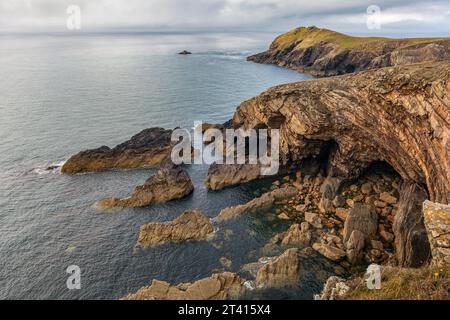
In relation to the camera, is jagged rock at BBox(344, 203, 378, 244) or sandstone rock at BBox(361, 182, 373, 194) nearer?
jagged rock at BBox(344, 203, 378, 244)

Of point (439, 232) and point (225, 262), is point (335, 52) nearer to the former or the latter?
point (225, 262)

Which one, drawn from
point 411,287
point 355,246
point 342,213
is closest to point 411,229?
point 355,246

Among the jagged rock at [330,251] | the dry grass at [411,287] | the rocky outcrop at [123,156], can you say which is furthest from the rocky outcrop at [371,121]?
the rocky outcrop at [123,156]

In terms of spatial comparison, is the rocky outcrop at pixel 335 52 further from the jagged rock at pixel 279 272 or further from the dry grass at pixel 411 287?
the dry grass at pixel 411 287

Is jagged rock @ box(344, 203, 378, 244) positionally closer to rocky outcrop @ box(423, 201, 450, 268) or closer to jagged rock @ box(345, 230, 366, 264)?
jagged rock @ box(345, 230, 366, 264)

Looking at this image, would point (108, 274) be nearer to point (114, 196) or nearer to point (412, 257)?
point (114, 196)

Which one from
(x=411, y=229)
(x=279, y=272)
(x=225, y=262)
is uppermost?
(x=411, y=229)

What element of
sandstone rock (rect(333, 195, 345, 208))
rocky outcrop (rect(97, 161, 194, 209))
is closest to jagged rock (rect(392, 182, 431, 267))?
sandstone rock (rect(333, 195, 345, 208))
